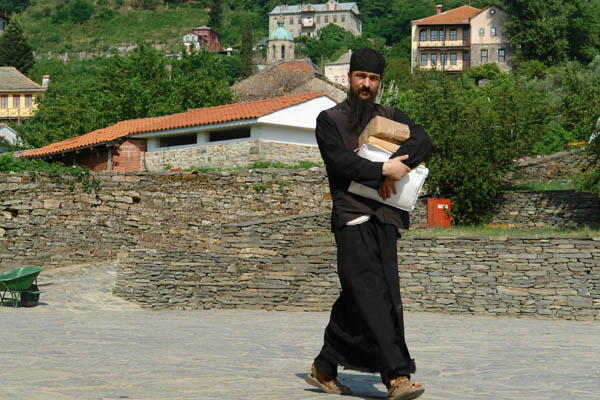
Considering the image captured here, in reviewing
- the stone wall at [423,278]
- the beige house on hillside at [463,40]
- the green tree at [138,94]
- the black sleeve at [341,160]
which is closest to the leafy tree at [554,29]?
the beige house on hillside at [463,40]

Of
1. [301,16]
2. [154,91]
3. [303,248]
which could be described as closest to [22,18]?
[301,16]

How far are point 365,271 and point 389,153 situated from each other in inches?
27.7

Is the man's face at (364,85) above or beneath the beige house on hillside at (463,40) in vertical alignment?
beneath

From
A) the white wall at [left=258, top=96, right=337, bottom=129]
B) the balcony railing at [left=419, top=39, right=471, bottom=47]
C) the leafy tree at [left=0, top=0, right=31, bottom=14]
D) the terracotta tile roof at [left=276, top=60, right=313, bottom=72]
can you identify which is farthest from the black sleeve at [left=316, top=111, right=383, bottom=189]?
the leafy tree at [left=0, top=0, right=31, bottom=14]

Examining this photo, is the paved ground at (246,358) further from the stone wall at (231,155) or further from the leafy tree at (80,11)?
the leafy tree at (80,11)

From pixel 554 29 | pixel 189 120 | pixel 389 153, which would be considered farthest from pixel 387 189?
pixel 554 29

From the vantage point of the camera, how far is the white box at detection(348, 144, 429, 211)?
14.2 feet

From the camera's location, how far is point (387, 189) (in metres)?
4.31

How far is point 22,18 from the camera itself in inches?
5630

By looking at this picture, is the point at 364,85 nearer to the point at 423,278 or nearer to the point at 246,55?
the point at 423,278

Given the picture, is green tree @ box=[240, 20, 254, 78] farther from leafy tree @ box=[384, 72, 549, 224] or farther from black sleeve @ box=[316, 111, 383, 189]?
black sleeve @ box=[316, 111, 383, 189]

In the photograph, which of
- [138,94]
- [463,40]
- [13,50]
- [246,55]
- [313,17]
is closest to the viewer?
[138,94]

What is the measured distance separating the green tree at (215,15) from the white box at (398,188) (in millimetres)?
140840

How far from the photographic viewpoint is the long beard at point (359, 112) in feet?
15.0
